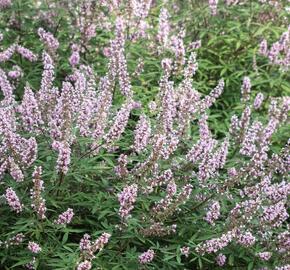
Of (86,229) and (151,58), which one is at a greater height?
(151,58)

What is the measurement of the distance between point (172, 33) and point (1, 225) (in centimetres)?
434

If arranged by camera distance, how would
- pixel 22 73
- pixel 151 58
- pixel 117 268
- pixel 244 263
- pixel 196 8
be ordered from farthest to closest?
1. pixel 196 8
2. pixel 151 58
3. pixel 22 73
4. pixel 244 263
5. pixel 117 268

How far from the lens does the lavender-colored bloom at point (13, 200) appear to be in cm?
459

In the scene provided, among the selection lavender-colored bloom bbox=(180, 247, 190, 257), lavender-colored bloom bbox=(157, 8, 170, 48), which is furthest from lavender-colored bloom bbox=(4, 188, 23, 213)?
lavender-colored bloom bbox=(157, 8, 170, 48)

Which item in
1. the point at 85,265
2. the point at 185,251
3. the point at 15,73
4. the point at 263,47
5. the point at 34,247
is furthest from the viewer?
the point at 263,47

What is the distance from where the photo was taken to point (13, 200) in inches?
183

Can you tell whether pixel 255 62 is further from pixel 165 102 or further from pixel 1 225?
pixel 1 225

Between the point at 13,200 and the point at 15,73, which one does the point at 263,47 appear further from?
the point at 13,200

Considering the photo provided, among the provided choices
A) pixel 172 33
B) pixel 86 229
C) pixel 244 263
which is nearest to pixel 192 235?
pixel 244 263

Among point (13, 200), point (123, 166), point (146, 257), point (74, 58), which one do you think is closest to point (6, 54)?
point (74, 58)

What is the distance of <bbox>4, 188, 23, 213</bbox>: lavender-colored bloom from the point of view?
4.59 m

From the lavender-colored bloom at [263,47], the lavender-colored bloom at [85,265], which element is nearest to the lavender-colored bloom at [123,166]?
the lavender-colored bloom at [85,265]

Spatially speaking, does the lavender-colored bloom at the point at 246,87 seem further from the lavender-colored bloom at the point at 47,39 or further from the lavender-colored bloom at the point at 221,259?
the lavender-colored bloom at the point at 221,259

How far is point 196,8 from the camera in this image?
848 centimetres
